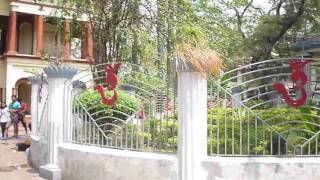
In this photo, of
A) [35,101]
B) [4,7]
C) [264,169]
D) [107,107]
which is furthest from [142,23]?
[4,7]

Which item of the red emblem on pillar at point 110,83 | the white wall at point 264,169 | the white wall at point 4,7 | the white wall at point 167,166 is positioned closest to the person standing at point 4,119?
the red emblem on pillar at point 110,83

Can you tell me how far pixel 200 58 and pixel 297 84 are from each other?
1514 millimetres

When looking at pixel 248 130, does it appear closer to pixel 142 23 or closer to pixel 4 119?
pixel 142 23

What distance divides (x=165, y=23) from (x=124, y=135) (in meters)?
5.17

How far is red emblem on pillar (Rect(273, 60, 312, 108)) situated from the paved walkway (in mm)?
4998

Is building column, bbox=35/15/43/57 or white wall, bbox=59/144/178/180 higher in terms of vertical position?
building column, bbox=35/15/43/57

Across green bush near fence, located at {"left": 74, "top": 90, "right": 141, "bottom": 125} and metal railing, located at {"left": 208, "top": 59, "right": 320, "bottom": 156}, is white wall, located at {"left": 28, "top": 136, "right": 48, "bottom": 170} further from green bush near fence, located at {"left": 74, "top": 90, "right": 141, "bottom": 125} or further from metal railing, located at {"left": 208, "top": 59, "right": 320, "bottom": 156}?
metal railing, located at {"left": 208, "top": 59, "right": 320, "bottom": 156}

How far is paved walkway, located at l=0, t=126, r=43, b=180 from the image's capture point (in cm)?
929

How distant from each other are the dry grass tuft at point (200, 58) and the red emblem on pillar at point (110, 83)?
6.34ft

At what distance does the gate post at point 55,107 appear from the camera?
885 cm

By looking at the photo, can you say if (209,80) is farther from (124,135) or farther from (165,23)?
(165,23)

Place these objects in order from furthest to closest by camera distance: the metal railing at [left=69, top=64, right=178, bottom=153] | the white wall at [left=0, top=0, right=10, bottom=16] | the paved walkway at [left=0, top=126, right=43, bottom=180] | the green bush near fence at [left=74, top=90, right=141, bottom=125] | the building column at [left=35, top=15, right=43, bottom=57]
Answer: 1. the building column at [left=35, top=15, right=43, bottom=57]
2. the white wall at [left=0, top=0, right=10, bottom=16]
3. the paved walkway at [left=0, top=126, right=43, bottom=180]
4. the green bush near fence at [left=74, top=90, right=141, bottom=125]
5. the metal railing at [left=69, top=64, right=178, bottom=153]

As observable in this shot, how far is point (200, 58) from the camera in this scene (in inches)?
253

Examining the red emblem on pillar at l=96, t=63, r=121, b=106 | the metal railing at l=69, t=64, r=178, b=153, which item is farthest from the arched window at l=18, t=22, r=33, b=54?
the red emblem on pillar at l=96, t=63, r=121, b=106
